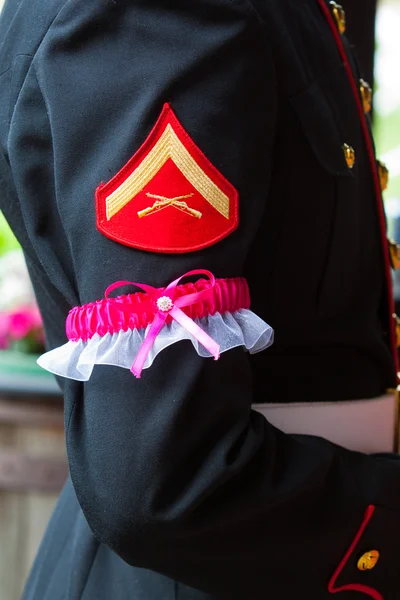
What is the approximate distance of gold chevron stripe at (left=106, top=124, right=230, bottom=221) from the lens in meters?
0.56

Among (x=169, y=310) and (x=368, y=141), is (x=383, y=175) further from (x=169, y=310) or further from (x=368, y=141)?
(x=169, y=310)

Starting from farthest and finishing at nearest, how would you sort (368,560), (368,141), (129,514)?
(368,141), (368,560), (129,514)

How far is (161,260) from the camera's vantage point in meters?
0.56

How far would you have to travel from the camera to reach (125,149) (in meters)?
0.56

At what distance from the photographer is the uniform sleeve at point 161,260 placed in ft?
1.82

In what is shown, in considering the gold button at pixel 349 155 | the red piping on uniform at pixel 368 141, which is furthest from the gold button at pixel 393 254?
the gold button at pixel 349 155

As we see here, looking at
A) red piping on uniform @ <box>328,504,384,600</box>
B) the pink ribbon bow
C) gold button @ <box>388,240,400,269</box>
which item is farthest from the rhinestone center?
gold button @ <box>388,240,400,269</box>

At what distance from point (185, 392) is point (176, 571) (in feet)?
0.54

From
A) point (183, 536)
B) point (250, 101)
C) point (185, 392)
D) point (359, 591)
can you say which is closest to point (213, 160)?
point (250, 101)

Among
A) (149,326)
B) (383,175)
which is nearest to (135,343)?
(149,326)

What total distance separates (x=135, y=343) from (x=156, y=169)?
0.13 meters

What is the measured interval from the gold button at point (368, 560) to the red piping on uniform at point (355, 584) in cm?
2

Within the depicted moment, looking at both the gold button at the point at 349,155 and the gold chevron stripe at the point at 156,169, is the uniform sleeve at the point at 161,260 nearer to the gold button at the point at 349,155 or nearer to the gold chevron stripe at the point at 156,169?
the gold chevron stripe at the point at 156,169

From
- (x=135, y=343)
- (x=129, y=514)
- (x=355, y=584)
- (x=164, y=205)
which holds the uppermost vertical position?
(x=164, y=205)
